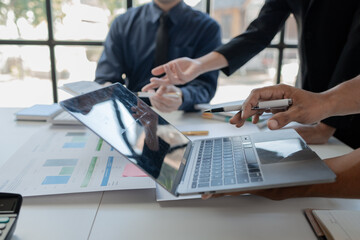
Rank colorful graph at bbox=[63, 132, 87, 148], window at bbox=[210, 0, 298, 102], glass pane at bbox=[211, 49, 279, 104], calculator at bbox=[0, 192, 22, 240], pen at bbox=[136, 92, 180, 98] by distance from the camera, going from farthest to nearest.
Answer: glass pane at bbox=[211, 49, 279, 104] → window at bbox=[210, 0, 298, 102] → pen at bbox=[136, 92, 180, 98] → colorful graph at bbox=[63, 132, 87, 148] → calculator at bbox=[0, 192, 22, 240]

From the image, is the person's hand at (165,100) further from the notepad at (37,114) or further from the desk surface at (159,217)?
the desk surface at (159,217)

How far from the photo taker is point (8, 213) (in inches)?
19.0

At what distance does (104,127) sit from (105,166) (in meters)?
0.17

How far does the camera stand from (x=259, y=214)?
1.79ft

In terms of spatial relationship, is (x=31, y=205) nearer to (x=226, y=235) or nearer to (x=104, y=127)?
(x=104, y=127)

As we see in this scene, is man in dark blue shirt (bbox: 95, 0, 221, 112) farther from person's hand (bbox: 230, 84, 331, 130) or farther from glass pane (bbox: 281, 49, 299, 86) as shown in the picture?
person's hand (bbox: 230, 84, 331, 130)

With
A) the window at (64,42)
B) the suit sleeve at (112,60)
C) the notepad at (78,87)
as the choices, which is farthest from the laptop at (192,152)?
the window at (64,42)

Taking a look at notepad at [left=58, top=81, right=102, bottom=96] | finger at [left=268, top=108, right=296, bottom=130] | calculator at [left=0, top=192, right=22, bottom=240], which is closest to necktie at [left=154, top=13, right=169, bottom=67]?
notepad at [left=58, top=81, right=102, bottom=96]

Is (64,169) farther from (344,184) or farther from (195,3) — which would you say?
(195,3)

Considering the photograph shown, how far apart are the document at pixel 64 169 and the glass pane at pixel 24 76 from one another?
1.16m

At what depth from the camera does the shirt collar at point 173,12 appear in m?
1.50

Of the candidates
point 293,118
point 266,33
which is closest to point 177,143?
point 293,118

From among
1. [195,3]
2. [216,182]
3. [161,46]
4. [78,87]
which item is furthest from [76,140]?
[195,3]

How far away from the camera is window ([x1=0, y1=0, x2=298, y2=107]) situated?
5.91ft
